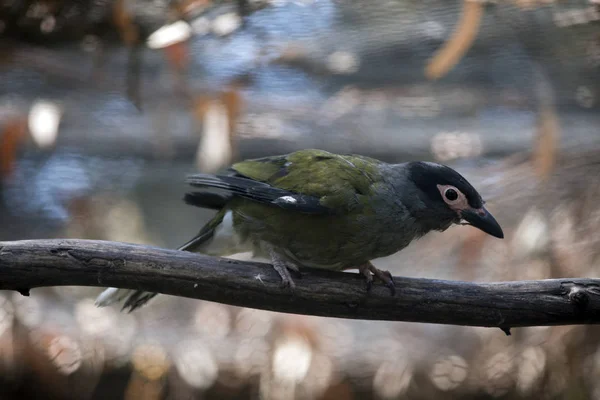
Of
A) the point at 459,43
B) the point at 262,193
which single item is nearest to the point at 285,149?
the point at 459,43

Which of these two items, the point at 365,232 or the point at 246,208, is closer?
the point at 365,232

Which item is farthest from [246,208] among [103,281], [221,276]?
[103,281]

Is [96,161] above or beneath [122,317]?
above

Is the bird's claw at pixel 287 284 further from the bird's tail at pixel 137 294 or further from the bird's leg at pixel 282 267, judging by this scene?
the bird's tail at pixel 137 294

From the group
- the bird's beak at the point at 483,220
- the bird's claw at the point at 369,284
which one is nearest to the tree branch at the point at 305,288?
the bird's claw at the point at 369,284

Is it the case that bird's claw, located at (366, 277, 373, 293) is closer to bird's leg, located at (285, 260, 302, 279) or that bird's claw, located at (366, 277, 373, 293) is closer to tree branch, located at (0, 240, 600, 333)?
tree branch, located at (0, 240, 600, 333)

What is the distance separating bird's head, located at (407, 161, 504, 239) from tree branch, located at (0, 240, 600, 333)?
0.64 feet

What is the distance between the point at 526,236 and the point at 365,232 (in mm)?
1196

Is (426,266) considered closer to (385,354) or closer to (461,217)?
(385,354)

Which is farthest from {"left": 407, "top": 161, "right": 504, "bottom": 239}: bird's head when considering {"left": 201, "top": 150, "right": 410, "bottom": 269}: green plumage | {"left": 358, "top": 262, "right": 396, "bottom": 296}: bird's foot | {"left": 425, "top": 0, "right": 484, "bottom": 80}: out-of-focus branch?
{"left": 425, "top": 0, "right": 484, "bottom": 80}: out-of-focus branch

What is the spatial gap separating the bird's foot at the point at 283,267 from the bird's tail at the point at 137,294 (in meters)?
0.26

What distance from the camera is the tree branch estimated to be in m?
1.41

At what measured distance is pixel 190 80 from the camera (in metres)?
2.42

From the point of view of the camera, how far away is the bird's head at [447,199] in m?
1.63
